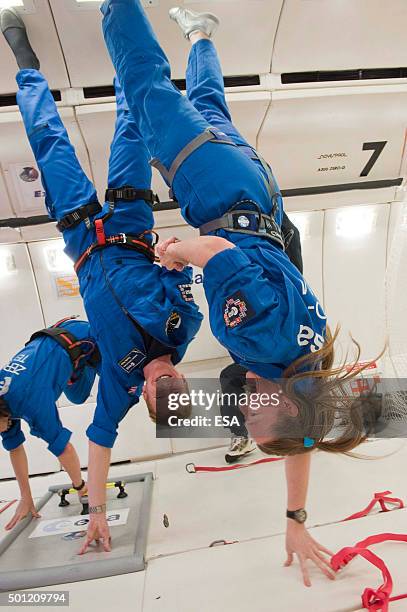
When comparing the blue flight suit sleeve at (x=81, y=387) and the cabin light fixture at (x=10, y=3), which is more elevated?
the cabin light fixture at (x=10, y=3)

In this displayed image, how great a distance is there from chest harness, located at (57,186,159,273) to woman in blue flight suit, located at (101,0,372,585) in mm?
689

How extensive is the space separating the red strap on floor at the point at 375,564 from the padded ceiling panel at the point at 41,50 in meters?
3.37

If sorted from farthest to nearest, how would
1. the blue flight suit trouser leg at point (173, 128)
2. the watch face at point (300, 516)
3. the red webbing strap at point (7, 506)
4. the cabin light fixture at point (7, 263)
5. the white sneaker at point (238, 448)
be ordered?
the cabin light fixture at point (7, 263) → the white sneaker at point (238, 448) → the red webbing strap at point (7, 506) → the watch face at point (300, 516) → the blue flight suit trouser leg at point (173, 128)

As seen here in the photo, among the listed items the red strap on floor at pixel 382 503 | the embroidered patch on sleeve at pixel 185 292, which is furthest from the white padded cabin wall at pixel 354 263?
the embroidered patch on sleeve at pixel 185 292

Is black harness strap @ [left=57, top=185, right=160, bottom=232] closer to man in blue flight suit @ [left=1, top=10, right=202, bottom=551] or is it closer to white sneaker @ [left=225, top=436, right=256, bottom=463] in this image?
man in blue flight suit @ [left=1, top=10, right=202, bottom=551]

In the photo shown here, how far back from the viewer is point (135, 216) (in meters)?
2.62

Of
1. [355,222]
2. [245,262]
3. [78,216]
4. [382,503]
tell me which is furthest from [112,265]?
[355,222]

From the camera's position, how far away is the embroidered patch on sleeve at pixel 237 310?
141 cm

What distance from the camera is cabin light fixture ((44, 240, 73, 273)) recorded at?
4062 millimetres

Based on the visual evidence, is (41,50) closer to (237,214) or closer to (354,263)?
(237,214)

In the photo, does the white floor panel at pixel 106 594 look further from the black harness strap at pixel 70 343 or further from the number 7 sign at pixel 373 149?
the number 7 sign at pixel 373 149

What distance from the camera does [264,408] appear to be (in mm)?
1673

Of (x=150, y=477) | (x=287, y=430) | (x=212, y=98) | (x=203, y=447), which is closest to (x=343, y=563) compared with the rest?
(x=287, y=430)

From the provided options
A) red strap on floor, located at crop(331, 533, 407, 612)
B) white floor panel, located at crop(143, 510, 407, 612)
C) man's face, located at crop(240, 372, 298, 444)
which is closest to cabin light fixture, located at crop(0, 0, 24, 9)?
man's face, located at crop(240, 372, 298, 444)
